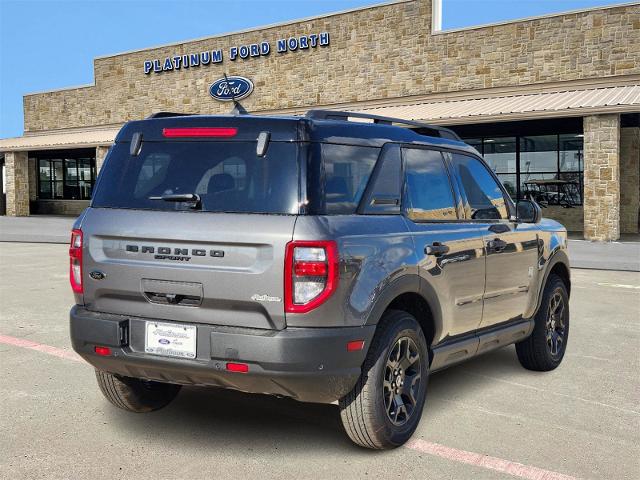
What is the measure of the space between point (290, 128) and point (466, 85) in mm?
22943

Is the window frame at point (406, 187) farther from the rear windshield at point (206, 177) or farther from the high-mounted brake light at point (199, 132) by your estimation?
the high-mounted brake light at point (199, 132)

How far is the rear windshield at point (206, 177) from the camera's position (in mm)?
3879

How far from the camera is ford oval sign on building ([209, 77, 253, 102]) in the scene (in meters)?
31.4

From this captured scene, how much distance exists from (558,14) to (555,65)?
5.16 feet

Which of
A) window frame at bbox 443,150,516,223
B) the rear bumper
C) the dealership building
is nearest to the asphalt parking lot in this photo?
the rear bumper

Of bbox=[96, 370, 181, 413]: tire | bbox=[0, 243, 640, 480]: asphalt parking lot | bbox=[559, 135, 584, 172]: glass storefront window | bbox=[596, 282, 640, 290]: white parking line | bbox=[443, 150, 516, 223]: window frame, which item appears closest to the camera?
bbox=[0, 243, 640, 480]: asphalt parking lot

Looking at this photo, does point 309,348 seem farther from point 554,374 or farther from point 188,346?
point 554,374

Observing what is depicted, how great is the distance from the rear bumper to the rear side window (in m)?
0.65

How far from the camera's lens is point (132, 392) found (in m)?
4.77

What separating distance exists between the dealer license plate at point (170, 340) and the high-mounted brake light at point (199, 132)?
106cm

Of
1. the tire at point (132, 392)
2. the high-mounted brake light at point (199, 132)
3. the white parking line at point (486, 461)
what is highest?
the high-mounted brake light at point (199, 132)

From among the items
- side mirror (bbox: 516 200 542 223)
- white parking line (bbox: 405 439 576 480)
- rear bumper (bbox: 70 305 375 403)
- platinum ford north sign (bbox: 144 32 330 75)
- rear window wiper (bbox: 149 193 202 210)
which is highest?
platinum ford north sign (bbox: 144 32 330 75)

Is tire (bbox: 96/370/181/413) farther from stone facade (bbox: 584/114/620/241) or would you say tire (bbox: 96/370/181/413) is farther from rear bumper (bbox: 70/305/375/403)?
stone facade (bbox: 584/114/620/241)

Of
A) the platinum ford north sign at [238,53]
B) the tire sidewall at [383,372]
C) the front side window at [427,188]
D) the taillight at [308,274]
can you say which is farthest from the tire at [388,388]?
the platinum ford north sign at [238,53]
